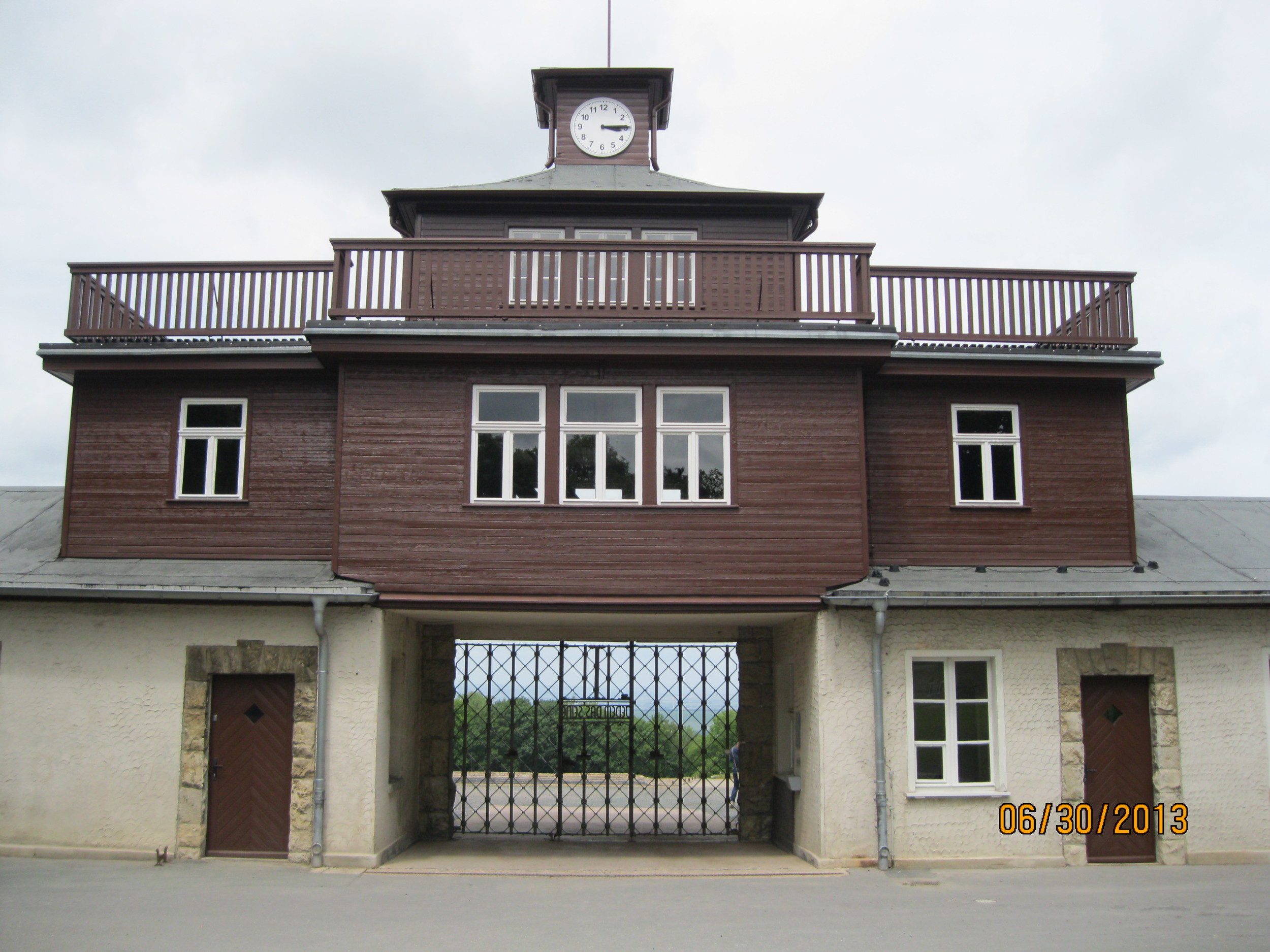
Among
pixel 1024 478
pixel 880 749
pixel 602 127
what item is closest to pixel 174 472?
pixel 602 127

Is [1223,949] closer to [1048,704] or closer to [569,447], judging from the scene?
[1048,704]

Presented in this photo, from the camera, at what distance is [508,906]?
33.1ft

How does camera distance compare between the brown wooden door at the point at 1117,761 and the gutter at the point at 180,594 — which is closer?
the gutter at the point at 180,594

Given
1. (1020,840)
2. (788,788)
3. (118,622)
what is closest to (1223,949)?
(1020,840)

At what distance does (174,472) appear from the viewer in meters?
13.4

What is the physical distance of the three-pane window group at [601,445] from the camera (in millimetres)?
12414

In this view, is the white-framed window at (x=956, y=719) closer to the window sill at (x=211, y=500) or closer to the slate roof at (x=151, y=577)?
the slate roof at (x=151, y=577)

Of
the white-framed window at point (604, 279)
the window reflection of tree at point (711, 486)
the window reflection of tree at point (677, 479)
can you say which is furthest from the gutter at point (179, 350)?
the window reflection of tree at point (711, 486)

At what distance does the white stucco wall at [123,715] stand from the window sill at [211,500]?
5.02 feet

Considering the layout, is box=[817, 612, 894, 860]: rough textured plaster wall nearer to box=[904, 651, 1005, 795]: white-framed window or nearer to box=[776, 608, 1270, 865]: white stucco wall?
box=[776, 608, 1270, 865]: white stucco wall

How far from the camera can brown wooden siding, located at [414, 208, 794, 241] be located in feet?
51.5

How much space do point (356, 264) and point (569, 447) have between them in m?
3.39

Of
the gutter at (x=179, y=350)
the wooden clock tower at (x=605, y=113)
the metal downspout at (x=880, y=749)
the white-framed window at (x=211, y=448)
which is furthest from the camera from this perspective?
the wooden clock tower at (x=605, y=113)
